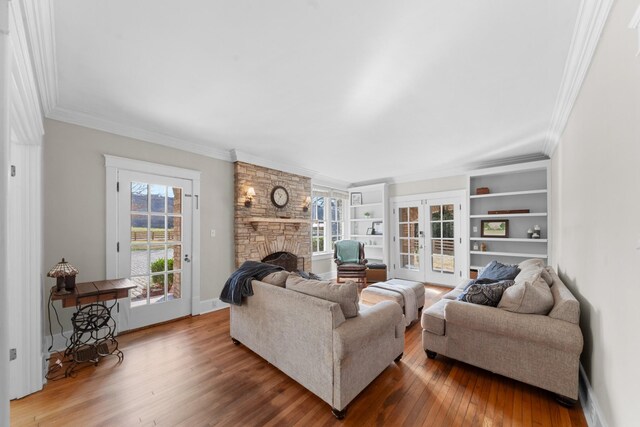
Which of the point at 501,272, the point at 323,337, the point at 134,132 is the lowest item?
the point at 323,337

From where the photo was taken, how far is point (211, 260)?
12.8 feet

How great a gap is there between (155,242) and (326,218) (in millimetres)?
3708

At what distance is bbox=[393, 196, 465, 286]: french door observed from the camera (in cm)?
527

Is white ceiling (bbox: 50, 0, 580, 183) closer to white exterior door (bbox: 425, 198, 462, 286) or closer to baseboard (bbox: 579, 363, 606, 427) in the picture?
white exterior door (bbox: 425, 198, 462, 286)

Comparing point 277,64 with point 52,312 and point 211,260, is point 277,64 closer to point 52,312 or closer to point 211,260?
point 211,260

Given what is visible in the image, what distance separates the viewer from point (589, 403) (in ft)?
5.79

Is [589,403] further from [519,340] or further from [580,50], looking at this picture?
[580,50]

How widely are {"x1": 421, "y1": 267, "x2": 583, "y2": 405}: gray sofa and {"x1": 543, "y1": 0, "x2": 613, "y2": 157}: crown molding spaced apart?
5.55ft

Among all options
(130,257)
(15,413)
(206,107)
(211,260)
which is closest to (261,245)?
(211,260)

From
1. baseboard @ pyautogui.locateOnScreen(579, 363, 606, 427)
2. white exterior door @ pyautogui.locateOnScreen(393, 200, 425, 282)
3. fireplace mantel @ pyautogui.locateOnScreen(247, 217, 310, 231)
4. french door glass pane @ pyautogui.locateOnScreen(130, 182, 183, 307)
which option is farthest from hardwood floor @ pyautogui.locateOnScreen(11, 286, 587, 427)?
white exterior door @ pyautogui.locateOnScreen(393, 200, 425, 282)

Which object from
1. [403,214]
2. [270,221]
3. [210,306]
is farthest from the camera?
[403,214]

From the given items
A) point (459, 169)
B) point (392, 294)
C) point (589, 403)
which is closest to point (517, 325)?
point (589, 403)

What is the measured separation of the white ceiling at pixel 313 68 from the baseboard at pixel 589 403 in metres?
2.35

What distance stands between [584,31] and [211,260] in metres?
4.40
